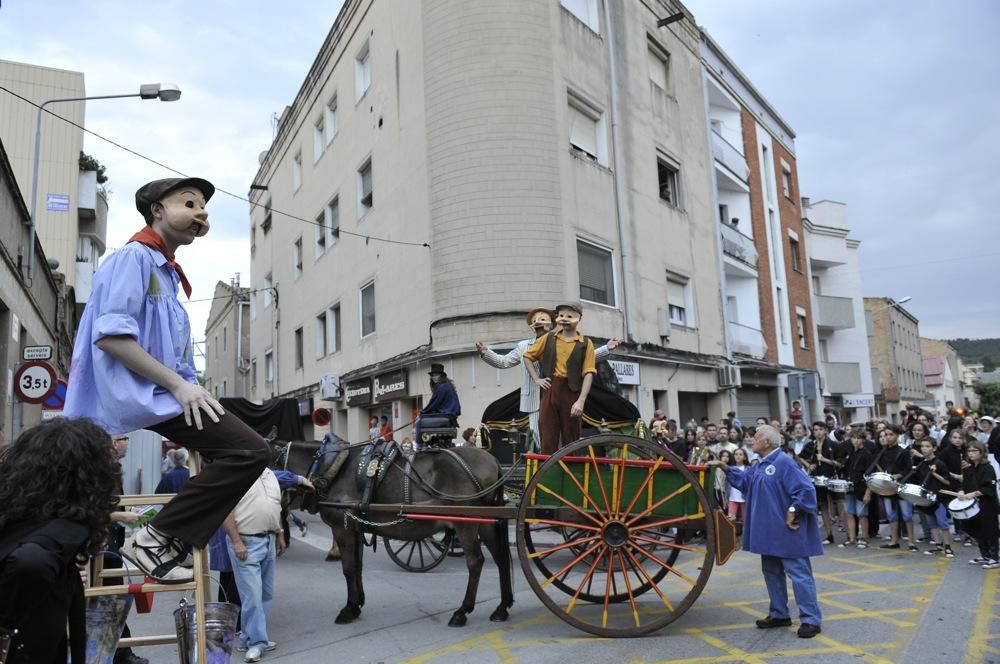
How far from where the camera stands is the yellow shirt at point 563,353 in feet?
22.5

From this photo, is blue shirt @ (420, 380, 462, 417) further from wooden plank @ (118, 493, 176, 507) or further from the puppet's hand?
the puppet's hand

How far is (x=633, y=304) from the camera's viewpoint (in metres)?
17.4

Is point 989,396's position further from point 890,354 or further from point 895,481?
point 895,481

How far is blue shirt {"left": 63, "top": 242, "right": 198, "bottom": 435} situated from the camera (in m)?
2.91

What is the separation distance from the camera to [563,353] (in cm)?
700

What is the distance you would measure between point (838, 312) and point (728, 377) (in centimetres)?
1384

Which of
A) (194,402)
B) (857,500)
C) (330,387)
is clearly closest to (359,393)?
(330,387)

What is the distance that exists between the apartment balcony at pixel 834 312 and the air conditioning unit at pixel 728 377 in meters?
12.0

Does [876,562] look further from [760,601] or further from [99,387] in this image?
[99,387]

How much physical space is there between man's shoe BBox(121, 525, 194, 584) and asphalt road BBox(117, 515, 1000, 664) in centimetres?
289

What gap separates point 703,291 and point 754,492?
1502 centimetres

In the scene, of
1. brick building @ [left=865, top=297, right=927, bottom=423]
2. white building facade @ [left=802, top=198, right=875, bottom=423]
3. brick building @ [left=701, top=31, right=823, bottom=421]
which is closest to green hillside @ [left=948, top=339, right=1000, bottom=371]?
brick building @ [left=865, top=297, right=927, bottom=423]

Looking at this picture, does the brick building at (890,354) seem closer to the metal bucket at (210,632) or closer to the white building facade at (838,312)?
the white building facade at (838,312)

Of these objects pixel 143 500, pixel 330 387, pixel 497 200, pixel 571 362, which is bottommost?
pixel 143 500
